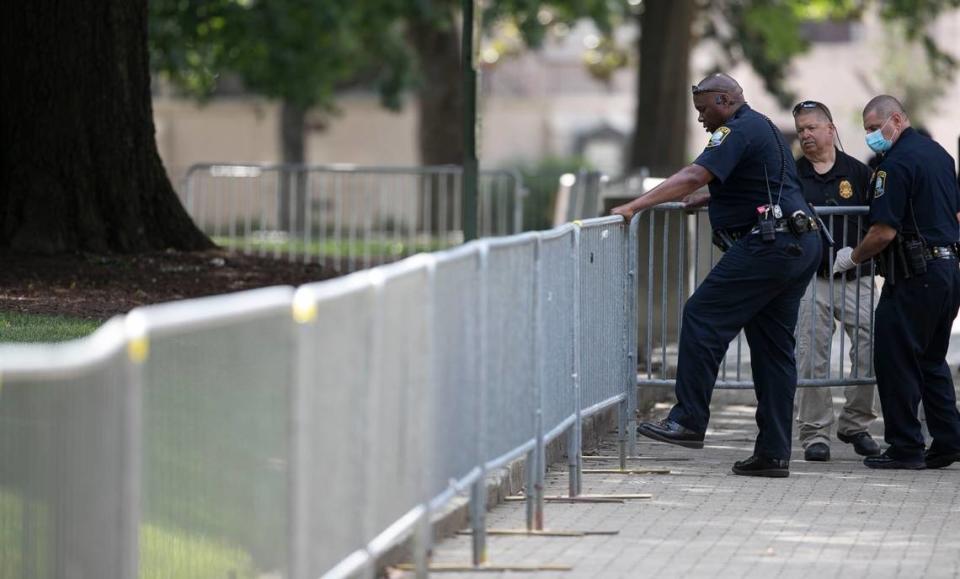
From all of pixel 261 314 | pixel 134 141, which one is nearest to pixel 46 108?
pixel 134 141

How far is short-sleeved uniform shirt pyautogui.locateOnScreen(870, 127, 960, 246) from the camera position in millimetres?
8891

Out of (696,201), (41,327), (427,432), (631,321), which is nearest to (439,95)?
(41,327)

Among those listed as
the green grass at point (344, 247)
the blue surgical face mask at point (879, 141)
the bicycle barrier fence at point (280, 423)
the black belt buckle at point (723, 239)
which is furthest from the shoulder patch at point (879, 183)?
the green grass at point (344, 247)

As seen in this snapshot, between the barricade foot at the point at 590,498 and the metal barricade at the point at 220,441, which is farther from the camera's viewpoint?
the barricade foot at the point at 590,498

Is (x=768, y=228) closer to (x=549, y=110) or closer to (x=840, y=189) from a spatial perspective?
(x=840, y=189)

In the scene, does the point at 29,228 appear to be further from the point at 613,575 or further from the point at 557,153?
the point at 557,153

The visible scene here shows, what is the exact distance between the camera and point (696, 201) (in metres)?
9.30

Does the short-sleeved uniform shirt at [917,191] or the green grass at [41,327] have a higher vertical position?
the short-sleeved uniform shirt at [917,191]

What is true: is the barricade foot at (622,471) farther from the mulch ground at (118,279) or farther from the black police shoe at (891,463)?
the mulch ground at (118,279)

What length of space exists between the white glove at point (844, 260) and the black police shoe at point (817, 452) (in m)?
0.92

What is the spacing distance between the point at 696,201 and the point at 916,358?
1.35 metres

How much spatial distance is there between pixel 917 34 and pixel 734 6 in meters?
3.24

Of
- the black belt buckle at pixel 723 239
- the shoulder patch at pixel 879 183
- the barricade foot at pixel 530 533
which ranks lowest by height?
the barricade foot at pixel 530 533

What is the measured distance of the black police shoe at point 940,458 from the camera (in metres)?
9.30
